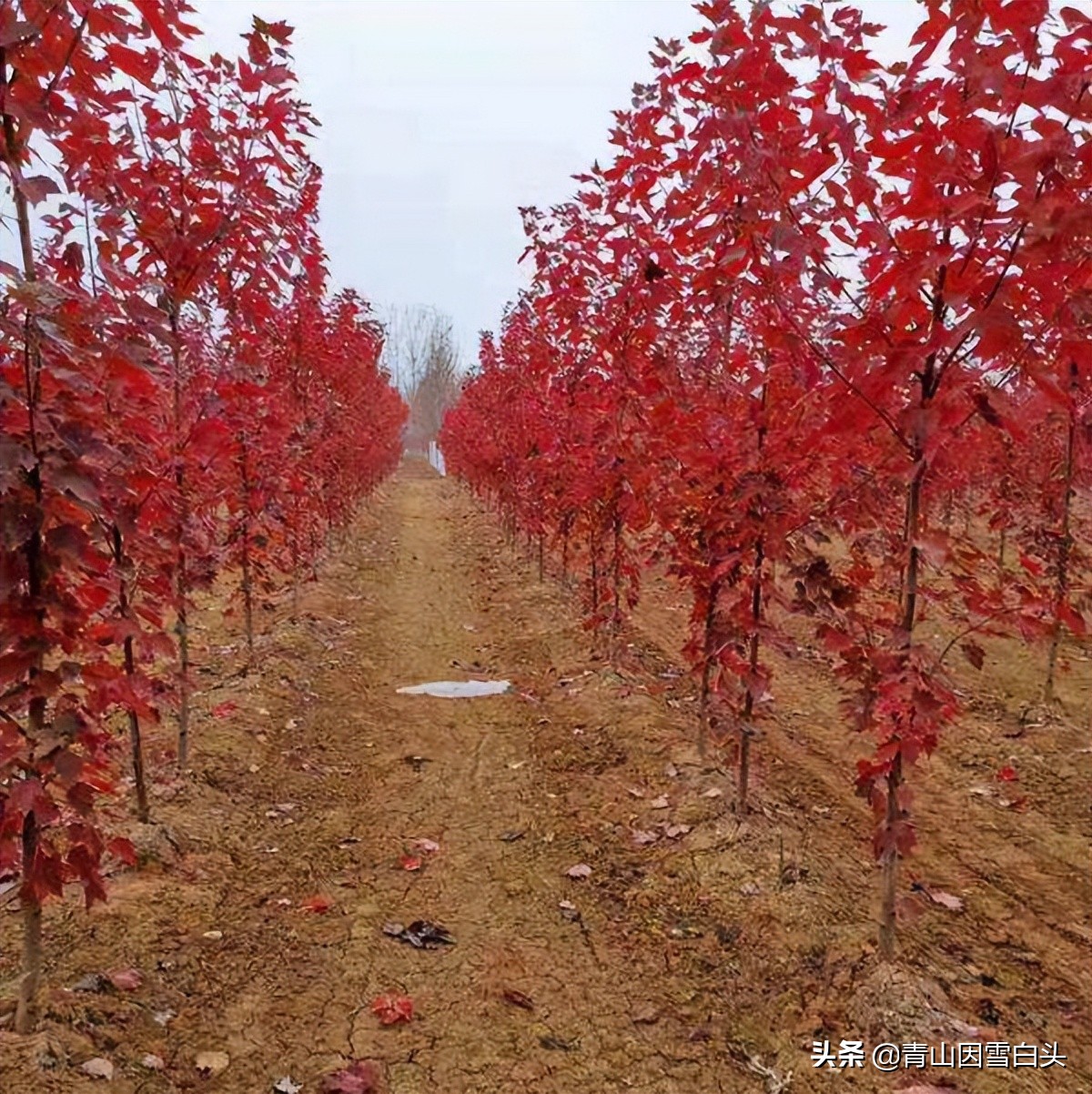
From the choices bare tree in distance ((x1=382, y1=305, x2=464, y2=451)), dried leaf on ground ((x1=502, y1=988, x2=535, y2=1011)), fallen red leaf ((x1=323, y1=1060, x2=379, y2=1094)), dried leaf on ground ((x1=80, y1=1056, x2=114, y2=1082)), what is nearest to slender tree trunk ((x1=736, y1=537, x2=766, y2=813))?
dried leaf on ground ((x1=502, y1=988, x2=535, y2=1011))

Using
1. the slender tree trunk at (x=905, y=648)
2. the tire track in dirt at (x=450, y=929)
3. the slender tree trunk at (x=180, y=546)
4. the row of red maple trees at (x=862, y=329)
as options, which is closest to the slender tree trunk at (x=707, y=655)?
the row of red maple trees at (x=862, y=329)

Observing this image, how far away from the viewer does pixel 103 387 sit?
9.21 ft

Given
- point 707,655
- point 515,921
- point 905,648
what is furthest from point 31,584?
point 707,655

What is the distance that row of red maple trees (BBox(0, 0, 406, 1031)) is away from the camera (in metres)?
2.31

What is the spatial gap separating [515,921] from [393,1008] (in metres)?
0.80

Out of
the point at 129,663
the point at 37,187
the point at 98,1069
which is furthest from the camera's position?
the point at 129,663

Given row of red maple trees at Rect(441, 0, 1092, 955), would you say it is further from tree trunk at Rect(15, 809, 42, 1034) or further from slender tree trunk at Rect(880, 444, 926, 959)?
tree trunk at Rect(15, 809, 42, 1034)

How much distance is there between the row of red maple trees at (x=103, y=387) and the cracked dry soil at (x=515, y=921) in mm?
540

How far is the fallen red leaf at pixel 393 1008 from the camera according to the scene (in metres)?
3.21

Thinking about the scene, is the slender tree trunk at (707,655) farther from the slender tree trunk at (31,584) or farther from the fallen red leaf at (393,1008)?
the slender tree trunk at (31,584)

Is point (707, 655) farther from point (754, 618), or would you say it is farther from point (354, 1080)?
point (354, 1080)

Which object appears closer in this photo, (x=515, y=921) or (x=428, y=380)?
(x=515, y=921)

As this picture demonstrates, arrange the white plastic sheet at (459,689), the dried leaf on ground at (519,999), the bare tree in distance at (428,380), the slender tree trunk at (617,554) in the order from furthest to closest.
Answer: the bare tree in distance at (428,380) → the white plastic sheet at (459,689) → the slender tree trunk at (617,554) → the dried leaf on ground at (519,999)

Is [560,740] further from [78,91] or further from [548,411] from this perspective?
[78,91]
